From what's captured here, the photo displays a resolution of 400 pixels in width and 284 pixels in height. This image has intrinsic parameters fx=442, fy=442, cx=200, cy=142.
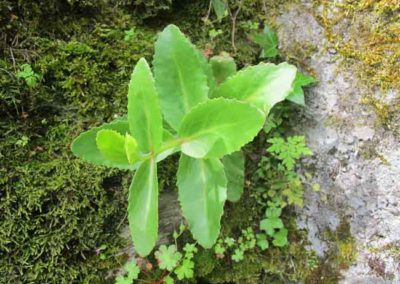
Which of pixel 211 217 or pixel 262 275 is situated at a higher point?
pixel 211 217

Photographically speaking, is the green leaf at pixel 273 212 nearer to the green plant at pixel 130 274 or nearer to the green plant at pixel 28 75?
the green plant at pixel 130 274

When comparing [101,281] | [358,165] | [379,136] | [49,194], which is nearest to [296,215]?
[358,165]

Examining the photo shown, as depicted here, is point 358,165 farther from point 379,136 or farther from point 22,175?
point 22,175

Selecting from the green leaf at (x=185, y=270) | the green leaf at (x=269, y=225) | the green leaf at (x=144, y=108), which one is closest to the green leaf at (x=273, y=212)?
the green leaf at (x=269, y=225)

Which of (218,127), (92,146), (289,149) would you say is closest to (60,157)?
(92,146)

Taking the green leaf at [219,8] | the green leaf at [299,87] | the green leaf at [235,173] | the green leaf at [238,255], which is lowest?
the green leaf at [238,255]

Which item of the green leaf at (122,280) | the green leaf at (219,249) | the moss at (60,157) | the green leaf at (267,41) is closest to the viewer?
the moss at (60,157)

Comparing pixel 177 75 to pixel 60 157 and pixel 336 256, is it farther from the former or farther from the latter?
pixel 336 256
